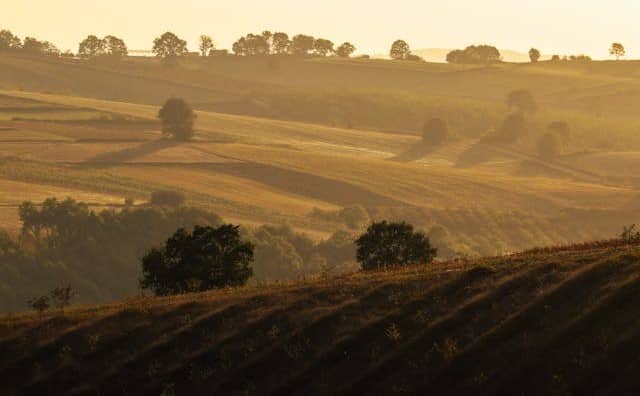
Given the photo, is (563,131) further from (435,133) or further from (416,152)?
(416,152)

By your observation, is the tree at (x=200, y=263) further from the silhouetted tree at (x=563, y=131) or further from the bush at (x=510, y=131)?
the bush at (x=510, y=131)

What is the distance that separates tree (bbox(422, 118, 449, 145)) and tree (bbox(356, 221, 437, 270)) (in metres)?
137

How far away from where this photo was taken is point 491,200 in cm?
13962

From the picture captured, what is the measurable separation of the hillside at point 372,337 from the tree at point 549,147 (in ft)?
470

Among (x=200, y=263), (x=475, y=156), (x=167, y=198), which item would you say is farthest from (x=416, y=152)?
(x=200, y=263)

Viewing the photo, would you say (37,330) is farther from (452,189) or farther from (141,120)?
(141,120)

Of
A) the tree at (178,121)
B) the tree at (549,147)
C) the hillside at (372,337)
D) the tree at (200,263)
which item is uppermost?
the hillside at (372,337)

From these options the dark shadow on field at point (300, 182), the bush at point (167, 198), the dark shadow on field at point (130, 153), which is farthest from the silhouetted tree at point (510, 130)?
the bush at point (167, 198)

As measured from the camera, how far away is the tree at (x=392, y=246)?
179ft

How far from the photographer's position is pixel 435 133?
191000 millimetres

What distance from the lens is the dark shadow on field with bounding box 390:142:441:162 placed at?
172m

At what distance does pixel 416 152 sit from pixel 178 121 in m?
41.0

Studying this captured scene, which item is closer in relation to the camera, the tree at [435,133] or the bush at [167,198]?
the bush at [167,198]

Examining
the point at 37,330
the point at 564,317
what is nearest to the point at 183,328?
the point at 37,330
